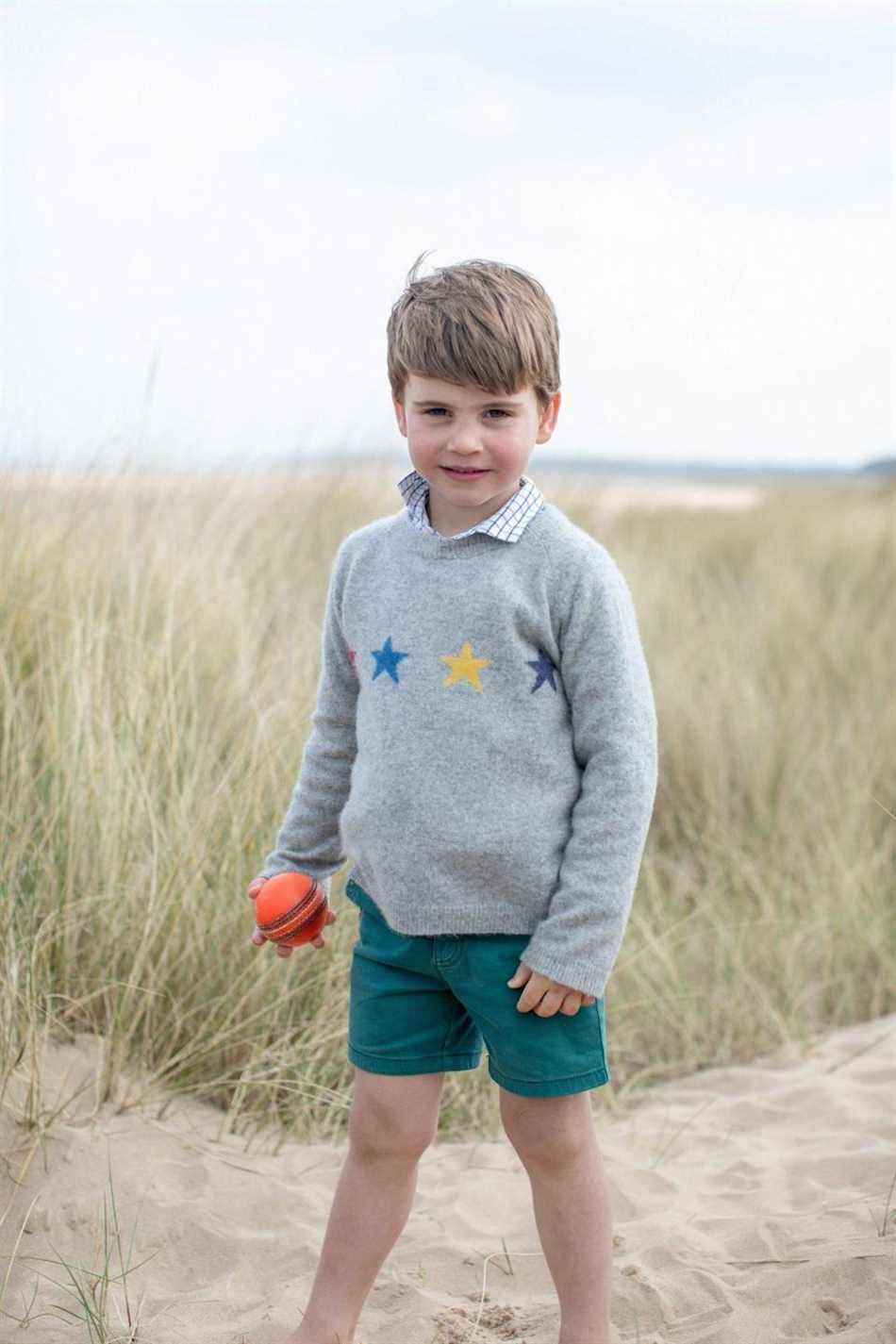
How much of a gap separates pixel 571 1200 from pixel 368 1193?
322 millimetres

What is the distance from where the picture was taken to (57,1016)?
2.99 m

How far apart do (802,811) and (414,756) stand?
11.2 ft

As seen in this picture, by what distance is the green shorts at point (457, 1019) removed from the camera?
2.00m

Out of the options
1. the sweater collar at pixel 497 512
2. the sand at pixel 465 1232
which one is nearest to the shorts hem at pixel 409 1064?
the sand at pixel 465 1232

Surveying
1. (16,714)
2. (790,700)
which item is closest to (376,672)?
(16,714)

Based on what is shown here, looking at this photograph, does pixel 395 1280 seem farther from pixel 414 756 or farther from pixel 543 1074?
pixel 414 756

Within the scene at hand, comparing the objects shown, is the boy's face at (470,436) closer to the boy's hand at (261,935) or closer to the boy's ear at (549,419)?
the boy's ear at (549,419)

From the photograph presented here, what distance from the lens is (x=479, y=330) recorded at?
6.43 ft

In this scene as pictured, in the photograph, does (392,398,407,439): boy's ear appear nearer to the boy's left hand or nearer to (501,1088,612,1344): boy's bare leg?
the boy's left hand

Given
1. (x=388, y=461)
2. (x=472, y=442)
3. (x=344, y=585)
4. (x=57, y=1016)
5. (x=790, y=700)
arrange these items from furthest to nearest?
(x=388, y=461) → (x=790, y=700) → (x=57, y=1016) → (x=344, y=585) → (x=472, y=442)

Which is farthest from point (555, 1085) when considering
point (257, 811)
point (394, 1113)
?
point (257, 811)

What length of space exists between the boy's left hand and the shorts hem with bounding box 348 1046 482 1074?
8.4 inches

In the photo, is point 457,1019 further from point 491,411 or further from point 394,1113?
point 491,411

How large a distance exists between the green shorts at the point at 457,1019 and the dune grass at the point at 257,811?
82cm
